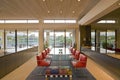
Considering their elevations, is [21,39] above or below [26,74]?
above

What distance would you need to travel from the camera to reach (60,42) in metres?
Answer: 18.7

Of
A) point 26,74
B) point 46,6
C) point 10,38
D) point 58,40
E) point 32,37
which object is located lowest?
point 26,74

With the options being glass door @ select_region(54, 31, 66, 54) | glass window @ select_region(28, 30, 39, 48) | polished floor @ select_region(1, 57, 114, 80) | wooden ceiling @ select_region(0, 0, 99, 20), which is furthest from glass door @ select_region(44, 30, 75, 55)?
polished floor @ select_region(1, 57, 114, 80)

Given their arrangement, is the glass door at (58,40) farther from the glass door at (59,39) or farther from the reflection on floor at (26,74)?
the reflection on floor at (26,74)

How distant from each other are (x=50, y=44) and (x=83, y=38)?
3.66 m

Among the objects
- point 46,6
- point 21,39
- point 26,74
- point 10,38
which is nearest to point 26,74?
point 26,74

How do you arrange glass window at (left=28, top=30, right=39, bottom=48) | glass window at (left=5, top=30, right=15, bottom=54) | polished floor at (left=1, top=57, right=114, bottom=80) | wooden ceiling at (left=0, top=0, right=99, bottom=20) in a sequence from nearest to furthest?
polished floor at (left=1, top=57, right=114, bottom=80) < wooden ceiling at (left=0, top=0, right=99, bottom=20) < glass window at (left=5, top=30, right=15, bottom=54) < glass window at (left=28, top=30, right=39, bottom=48)

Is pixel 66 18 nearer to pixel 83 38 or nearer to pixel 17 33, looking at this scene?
pixel 83 38

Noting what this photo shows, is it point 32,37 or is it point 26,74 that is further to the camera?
point 32,37

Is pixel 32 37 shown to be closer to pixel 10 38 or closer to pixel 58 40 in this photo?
pixel 10 38

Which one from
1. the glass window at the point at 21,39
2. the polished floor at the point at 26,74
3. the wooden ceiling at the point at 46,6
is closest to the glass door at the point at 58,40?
the glass window at the point at 21,39

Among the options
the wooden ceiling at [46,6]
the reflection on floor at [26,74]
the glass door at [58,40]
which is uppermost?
the wooden ceiling at [46,6]

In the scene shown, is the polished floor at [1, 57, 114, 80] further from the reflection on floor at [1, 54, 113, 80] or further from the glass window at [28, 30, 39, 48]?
the glass window at [28, 30, 39, 48]

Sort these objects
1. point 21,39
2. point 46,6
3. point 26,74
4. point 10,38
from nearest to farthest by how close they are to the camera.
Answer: point 26,74 < point 46,6 < point 10,38 < point 21,39
